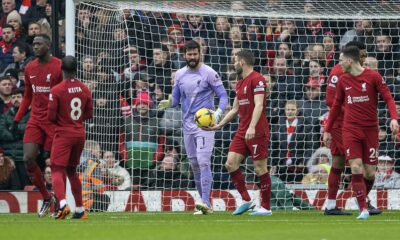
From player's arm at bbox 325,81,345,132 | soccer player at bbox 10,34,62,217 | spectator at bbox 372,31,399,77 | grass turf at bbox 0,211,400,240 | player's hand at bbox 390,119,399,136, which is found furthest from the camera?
spectator at bbox 372,31,399,77

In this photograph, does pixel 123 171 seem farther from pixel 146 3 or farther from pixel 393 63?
pixel 393 63

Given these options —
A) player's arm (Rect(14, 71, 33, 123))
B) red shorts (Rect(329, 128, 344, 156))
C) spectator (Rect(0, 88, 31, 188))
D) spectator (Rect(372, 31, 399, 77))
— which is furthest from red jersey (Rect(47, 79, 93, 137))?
spectator (Rect(372, 31, 399, 77))

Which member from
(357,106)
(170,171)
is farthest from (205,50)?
(357,106)

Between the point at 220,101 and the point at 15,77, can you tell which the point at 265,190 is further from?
the point at 15,77

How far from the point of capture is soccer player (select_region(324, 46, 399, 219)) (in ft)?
42.3

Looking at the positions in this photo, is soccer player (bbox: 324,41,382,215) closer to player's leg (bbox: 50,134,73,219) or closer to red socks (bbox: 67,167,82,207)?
red socks (bbox: 67,167,82,207)

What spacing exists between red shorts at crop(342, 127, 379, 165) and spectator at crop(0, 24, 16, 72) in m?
7.12

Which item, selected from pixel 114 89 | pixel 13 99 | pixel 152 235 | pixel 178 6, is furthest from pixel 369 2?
pixel 152 235

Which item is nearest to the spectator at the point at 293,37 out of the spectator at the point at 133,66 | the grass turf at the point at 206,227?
the spectator at the point at 133,66

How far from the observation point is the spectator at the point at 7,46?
18234 mm

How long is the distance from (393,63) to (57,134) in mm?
7134

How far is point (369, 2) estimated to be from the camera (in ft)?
55.2

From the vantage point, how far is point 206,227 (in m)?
11.0

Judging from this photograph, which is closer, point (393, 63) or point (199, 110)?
point (199, 110)
